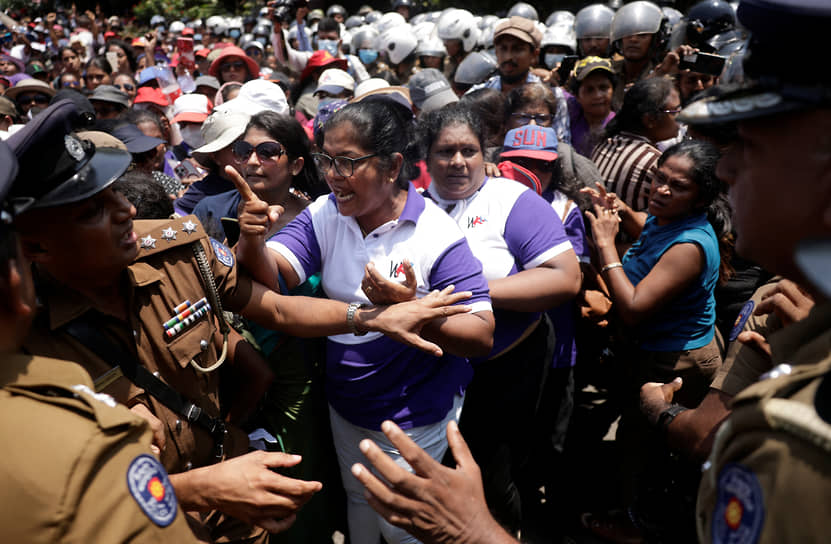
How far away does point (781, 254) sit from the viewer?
1023mm

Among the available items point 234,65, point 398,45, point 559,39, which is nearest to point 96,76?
point 234,65

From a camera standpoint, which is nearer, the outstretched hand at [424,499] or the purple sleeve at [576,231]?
the outstretched hand at [424,499]

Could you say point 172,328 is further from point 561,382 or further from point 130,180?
point 561,382

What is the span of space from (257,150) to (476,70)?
13.8ft

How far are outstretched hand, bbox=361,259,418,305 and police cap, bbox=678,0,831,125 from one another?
3.80 ft

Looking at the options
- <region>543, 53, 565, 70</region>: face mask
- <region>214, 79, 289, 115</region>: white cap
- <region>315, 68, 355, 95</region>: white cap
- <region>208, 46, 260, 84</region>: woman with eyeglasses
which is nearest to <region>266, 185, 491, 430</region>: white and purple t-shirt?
<region>214, 79, 289, 115</region>: white cap

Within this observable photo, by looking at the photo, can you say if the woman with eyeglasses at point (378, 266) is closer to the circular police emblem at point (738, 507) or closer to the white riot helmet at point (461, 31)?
the circular police emblem at point (738, 507)

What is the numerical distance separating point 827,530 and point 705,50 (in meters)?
5.85

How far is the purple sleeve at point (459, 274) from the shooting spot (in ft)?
7.25

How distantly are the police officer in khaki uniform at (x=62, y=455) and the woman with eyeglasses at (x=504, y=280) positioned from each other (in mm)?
1736

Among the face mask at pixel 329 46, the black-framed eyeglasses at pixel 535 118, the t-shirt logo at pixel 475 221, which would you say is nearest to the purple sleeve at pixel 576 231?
the t-shirt logo at pixel 475 221

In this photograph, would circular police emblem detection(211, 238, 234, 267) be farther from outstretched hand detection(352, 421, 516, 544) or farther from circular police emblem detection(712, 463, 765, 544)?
circular police emblem detection(712, 463, 765, 544)

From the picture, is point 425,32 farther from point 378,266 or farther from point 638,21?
point 378,266

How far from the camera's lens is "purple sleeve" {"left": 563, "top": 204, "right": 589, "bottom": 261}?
323 centimetres
